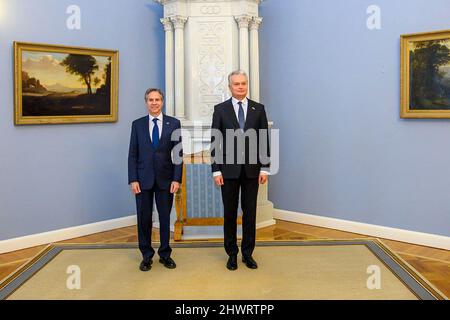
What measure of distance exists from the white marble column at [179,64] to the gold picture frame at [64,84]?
0.80 metres

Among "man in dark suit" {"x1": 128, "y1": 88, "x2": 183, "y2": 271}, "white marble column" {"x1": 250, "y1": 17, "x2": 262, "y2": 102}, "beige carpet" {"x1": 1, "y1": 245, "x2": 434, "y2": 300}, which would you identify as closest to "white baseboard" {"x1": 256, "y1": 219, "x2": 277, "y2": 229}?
"beige carpet" {"x1": 1, "y1": 245, "x2": 434, "y2": 300}

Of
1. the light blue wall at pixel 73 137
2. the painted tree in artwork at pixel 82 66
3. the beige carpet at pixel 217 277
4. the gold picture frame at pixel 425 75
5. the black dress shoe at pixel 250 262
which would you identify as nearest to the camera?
the beige carpet at pixel 217 277

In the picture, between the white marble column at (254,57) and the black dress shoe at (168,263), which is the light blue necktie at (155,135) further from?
the white marble column at (254,57)

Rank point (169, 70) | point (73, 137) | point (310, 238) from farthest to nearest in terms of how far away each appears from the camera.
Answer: point (169, 70), point (73, 137), point (310, 238)

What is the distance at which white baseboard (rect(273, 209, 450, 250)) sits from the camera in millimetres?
5273

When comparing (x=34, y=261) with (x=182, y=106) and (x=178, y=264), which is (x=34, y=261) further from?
(x=182, y=106)

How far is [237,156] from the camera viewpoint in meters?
4.23

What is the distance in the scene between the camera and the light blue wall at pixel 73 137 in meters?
5.26

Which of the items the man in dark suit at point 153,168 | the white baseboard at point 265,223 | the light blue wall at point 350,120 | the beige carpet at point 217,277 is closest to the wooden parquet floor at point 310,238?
the white baseboard at point 265,223

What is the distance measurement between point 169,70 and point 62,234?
2.54 meters

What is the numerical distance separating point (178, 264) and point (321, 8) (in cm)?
391

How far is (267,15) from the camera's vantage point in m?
6.64

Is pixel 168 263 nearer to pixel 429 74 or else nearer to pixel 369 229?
pixel 369 229

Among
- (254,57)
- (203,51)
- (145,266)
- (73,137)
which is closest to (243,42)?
(254,57)
